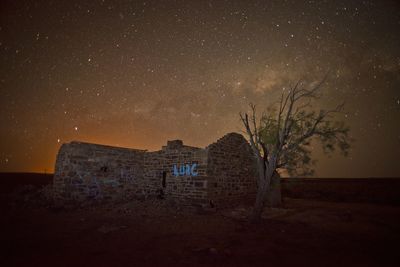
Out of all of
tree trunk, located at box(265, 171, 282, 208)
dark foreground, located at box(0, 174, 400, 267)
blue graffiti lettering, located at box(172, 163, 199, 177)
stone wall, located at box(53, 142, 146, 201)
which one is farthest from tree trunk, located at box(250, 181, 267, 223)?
stone wall, located at box(53, 142, 146, 201)

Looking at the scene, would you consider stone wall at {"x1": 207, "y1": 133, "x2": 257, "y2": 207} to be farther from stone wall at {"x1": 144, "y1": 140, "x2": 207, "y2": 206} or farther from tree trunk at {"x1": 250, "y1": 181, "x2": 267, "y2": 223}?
tree trunk at {"x1": 250, "y1": 181, "x2": 267, "y2": 223}

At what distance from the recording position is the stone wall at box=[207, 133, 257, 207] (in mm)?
12266

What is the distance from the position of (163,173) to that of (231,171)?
4135mm

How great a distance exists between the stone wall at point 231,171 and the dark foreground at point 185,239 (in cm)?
168

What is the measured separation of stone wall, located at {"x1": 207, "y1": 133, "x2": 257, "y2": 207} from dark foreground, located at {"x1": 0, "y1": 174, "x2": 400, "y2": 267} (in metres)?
1.68

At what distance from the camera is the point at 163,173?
1389 cm

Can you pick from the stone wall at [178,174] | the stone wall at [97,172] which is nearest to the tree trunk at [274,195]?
the stone wall at [178,174]

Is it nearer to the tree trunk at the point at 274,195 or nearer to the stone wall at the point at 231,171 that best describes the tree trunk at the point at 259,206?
the stone wall at the point at 231,171

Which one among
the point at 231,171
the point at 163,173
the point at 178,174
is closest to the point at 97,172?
the point at 163,173

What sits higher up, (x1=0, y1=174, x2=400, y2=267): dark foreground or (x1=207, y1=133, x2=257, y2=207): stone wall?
(x1=207, y1=133, x2=257, y2=207): stone wall

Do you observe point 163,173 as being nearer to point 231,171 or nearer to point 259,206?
point 231,171

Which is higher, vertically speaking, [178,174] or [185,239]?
[178,174]

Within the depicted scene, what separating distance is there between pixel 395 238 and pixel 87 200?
13.4 meters

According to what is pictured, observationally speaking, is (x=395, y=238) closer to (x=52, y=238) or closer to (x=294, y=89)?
(x=294, y=89)
